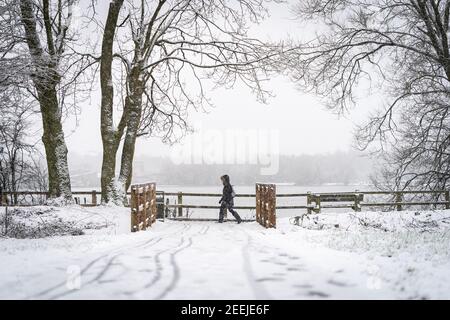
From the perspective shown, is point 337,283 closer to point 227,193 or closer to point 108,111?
point 227,193

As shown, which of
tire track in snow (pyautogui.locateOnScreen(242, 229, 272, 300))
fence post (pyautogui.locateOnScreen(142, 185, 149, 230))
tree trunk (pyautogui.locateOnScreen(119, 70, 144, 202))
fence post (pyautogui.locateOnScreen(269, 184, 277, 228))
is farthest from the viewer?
tree trunk (pyautogui.locateOnScreen(119, 70, 144, 202))

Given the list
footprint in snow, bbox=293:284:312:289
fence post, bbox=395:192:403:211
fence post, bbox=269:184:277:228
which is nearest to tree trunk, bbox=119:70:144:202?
fence post, bbox=269:184:277:228

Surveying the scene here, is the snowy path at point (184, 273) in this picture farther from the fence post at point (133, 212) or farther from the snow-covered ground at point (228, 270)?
the fence post at point (133, 212)

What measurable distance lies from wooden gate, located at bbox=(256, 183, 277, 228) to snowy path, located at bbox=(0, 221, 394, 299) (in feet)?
13.8

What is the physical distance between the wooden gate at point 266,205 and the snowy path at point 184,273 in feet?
13.8

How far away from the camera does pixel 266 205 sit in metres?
11.3

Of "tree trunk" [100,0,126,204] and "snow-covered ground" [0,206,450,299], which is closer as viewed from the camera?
"snow-covered ground" [0,206,450,299]

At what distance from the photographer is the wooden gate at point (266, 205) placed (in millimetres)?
10555

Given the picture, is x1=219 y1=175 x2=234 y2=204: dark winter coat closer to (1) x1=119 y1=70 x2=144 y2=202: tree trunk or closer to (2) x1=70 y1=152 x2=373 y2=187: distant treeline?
(1) x1=119 y1=70 x2=144 y2=202: tree trunk

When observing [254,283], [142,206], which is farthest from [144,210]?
[254,283]

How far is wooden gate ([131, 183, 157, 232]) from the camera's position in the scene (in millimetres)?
9148

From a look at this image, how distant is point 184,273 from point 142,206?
5.78m

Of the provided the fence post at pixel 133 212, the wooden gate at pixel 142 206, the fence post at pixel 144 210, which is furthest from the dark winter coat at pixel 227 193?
the fence post at pixel 133 212
